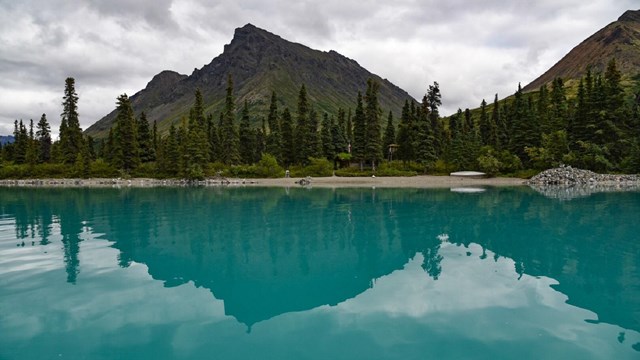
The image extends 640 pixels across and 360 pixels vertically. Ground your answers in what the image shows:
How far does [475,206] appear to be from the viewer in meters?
36.9

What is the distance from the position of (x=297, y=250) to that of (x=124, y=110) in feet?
290

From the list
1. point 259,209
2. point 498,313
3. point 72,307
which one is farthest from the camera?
point 259,209

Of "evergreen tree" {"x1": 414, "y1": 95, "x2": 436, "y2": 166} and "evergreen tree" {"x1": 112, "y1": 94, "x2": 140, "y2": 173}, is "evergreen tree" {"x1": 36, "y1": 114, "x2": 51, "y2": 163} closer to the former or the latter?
"evergreen tree" {"x1": 112, "y1": 94, "x2": 140, "y2": 173}

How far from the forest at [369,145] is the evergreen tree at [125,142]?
0.73 ft

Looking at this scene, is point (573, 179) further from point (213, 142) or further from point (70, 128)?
point (70, 128)

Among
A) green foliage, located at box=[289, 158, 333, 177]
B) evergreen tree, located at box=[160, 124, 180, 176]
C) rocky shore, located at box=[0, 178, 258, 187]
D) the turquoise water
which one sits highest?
evergreen tree, located at box=[160, 124, 180, 176]

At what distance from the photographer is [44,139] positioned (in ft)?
363

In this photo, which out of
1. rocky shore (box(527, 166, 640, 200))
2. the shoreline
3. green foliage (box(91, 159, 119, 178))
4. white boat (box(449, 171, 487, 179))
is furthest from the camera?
green foliage (box(91, 159, 119, 178))

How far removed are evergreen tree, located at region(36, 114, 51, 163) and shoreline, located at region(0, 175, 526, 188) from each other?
63.4ft

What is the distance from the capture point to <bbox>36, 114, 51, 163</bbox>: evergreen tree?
10807cm

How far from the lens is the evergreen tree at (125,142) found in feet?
300

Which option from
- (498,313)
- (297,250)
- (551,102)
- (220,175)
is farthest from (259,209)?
(551,102)

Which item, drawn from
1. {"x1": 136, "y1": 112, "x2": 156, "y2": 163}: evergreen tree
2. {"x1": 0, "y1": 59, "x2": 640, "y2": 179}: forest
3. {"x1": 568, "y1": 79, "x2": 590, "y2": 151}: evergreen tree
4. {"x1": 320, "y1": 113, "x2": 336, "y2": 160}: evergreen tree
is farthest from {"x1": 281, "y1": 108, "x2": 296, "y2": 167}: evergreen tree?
{"x1": 568, "y1": 79, "x2": 590, "y2": 151}: evergreen tree

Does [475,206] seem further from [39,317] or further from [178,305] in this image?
[39,317]
